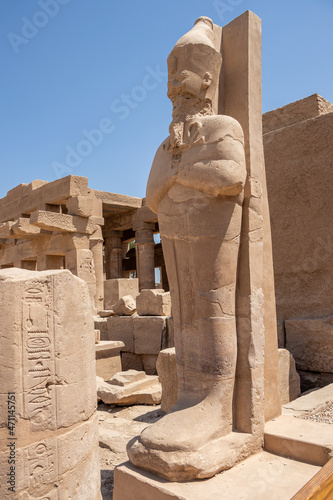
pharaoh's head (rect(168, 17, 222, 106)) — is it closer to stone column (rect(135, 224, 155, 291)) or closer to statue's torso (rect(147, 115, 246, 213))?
statue's torso (rect(147, 115, 246, 213))

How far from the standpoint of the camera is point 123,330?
662 centimetres

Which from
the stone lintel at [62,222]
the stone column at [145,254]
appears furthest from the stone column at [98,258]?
the stone lintel at [62,222]

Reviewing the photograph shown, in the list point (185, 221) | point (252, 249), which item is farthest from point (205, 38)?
point (252, 249)

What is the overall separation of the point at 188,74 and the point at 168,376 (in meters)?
2.38

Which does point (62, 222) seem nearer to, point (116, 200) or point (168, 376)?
point (116, 200)

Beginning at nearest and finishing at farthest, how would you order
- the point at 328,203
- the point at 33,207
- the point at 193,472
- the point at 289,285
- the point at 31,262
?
the point at 193,472, the point at 328,203, the point at 289,285, the point at 33,207, the point at 31,262

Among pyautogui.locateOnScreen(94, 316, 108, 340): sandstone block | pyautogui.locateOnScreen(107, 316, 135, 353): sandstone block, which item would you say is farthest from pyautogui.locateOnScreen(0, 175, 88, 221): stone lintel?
pyautogui.locateOnScreen(107, 316, 135, 353): sandstone block

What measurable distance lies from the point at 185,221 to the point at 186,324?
2.00 ft

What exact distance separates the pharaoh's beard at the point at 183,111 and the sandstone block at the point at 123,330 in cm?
456

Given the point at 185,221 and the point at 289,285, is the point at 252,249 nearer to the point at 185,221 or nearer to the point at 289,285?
the point at 185,221

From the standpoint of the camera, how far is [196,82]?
239 cm

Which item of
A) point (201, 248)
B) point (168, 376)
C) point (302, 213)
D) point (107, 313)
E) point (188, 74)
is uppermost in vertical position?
point (188, 74)

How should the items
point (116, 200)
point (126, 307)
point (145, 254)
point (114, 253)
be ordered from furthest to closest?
point (114, 253) < point (145, 254) < point (116, 200) < point (126, 307)

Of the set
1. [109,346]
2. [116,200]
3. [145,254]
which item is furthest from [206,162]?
[145,254]
